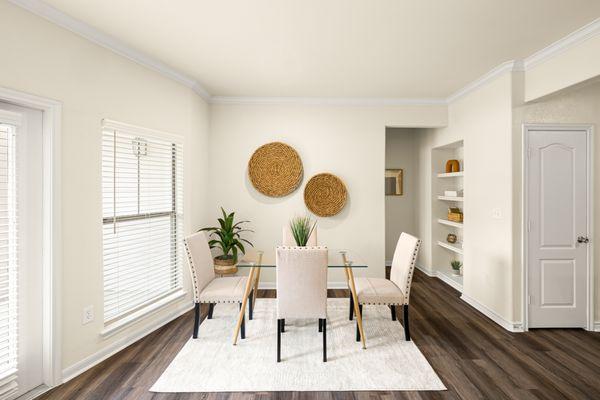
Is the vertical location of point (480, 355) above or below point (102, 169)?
below

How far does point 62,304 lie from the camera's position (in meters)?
2.35

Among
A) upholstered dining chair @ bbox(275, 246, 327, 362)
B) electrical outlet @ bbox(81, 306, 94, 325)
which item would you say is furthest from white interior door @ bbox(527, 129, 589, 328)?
electrical outlet @ bbox(81, 306, 94, 325)

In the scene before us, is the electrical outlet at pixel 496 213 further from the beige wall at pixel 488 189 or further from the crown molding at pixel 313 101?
the crown molding at pixel 313 101

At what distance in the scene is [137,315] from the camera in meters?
3.03

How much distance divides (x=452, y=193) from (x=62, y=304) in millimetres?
4739

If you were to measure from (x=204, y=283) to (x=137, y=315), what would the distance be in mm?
687

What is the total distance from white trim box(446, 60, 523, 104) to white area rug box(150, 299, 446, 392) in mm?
2858

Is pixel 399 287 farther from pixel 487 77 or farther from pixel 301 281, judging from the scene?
pixel 487 77

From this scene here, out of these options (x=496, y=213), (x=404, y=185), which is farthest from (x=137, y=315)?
(x=404, y=185)

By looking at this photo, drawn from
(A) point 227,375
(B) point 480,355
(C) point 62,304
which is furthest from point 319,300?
(C) point 62,304

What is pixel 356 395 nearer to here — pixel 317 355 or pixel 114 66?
pixel 317 355

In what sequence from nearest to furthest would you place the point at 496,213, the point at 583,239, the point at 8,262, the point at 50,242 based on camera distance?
the point at 8,262 → the point at 50,242 → the point at 583,239 → the point at 496,213

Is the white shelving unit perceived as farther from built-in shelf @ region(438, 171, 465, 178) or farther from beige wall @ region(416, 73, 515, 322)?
beige wall @ region(416, 73, 515, 322)

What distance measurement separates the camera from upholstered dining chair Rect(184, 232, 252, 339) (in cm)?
292
